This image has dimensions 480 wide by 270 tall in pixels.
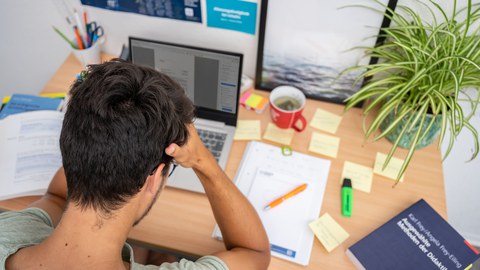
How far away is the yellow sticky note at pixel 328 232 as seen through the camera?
91cm

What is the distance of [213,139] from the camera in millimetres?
1102

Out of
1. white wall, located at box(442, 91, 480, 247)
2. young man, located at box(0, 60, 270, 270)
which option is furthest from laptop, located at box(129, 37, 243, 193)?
white wall, located at box(442, 91, 480, 247)

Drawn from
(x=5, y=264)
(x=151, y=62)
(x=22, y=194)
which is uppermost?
(x=151, y=62)

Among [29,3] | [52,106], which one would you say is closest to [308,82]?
[52,106]

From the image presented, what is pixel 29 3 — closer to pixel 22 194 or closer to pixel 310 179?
pixel 22 194

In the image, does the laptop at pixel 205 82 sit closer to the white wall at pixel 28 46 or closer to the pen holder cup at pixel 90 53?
the pen holder cup at pixel 90 53

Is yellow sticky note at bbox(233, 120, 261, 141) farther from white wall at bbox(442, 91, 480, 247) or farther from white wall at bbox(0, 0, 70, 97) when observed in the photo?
white wall at bbox(0, 0, 70, 97)

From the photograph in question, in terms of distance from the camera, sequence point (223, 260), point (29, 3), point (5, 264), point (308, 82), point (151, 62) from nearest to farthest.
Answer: point (5, 264), point (223, 260), point (151, 62), point (308, 82), point (29, 3)

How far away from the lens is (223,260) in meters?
0.78

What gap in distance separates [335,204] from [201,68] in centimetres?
54

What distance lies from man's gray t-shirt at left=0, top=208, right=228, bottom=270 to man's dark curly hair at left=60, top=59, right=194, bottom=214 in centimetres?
19

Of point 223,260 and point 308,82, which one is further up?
point 308,82

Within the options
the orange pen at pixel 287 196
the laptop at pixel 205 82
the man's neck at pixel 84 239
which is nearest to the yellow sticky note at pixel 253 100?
the laptop at pixel 205 82

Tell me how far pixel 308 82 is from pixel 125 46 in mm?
641
